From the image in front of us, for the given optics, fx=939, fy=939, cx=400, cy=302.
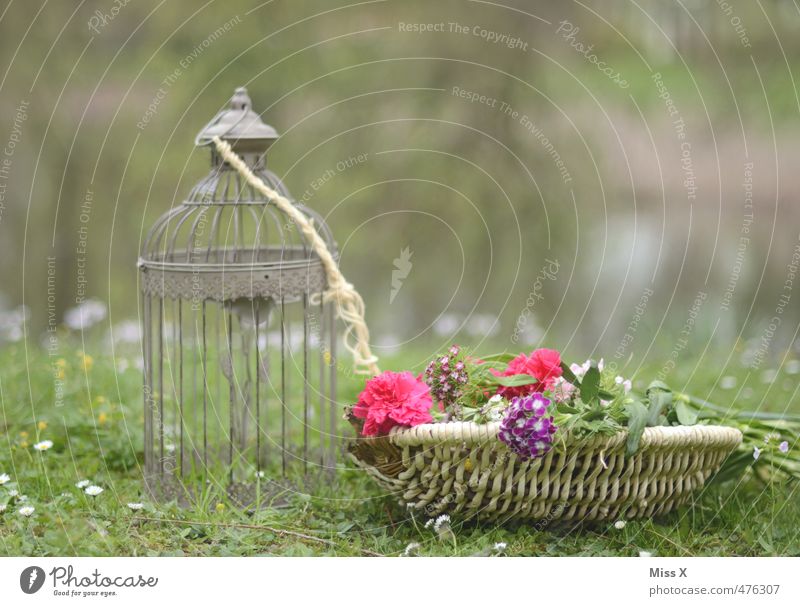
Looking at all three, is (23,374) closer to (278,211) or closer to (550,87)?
(278,211)

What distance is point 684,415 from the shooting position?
261 cm

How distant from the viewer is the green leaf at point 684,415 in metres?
2.59

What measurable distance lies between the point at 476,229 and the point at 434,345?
136 centimetres

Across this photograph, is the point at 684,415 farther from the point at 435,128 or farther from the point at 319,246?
the point at 435,128

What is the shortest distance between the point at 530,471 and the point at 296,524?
2.32 ft

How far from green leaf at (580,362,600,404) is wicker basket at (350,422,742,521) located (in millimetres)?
124

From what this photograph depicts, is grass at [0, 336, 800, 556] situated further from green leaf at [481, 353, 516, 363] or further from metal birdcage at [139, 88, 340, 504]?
green leaf at [481, 353, 516, 363]

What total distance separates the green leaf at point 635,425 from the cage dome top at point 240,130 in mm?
1350

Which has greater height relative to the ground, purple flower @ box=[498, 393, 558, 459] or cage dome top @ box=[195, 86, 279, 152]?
cage dome top @ box=[195, 86, 279, 152]

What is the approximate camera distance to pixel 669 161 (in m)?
6.47

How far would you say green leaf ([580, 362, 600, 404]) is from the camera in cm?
242
